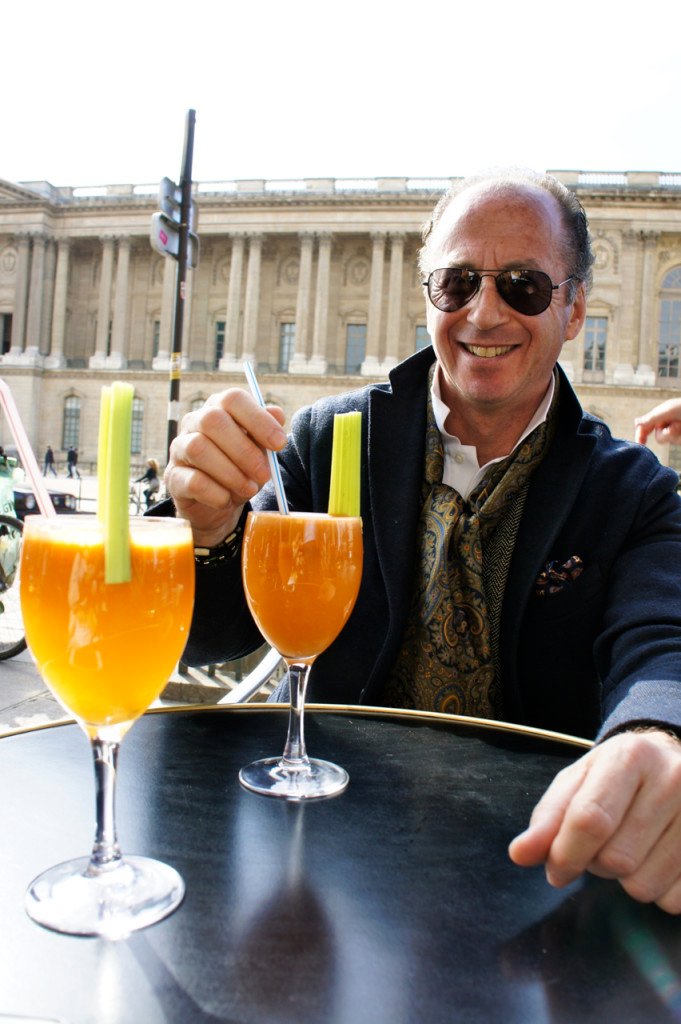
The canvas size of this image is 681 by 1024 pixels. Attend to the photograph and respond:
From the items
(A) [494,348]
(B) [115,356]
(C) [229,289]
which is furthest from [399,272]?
(A) [494,348]

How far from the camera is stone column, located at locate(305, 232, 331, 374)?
36969 millimetres

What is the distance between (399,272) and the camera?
36938mm

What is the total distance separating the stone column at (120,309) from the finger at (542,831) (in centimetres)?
3998

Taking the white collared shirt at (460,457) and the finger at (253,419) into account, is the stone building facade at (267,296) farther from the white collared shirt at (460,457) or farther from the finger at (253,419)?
the finger at (253,419)

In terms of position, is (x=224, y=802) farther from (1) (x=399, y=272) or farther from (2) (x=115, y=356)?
(2) (x=115, y=356)

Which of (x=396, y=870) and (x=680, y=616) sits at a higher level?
(x=680, y=616)

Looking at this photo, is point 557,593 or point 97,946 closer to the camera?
point 97,946

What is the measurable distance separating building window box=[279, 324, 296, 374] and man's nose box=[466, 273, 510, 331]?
37152mm

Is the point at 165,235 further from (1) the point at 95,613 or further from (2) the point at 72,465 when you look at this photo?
(2) the point at 72,465

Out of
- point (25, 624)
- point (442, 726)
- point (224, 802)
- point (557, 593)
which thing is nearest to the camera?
point (25, 624)

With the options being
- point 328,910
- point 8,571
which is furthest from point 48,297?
point 328,910

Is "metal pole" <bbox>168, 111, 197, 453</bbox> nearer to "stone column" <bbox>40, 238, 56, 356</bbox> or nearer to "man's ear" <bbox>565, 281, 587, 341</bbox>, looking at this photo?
"man's ear" <bbox>565, 281, 587, 341</bbox>

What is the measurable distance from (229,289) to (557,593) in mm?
38641

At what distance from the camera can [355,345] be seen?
38.1m
